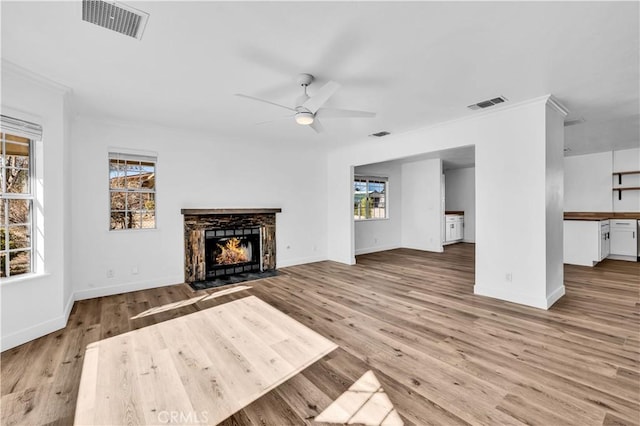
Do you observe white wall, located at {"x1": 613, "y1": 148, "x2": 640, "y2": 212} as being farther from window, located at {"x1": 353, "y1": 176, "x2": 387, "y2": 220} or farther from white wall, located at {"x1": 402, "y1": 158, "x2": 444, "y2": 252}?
window, located at {"x1": 353, "y1": 176, "x2": 387, "y2": 220}

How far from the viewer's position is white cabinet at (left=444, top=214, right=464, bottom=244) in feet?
29.4

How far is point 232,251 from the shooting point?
5.53 metres

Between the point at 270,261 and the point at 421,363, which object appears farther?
the point at 270,261

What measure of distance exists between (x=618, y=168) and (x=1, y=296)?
1123 centimetres

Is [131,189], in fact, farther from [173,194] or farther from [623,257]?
[623,257]

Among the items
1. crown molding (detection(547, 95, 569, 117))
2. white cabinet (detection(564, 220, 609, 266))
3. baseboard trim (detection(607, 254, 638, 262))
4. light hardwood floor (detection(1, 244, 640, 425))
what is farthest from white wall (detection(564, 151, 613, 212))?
crown molding (detection(547, 95, 569, 117))

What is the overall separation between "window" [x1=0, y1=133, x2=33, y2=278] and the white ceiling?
778 millimetres

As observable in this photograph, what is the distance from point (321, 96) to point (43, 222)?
10.2 feet

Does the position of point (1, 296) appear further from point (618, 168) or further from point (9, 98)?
point (618, 168)

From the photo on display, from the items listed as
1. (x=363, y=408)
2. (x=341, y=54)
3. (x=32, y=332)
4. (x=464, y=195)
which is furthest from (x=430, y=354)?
(x=464, y=195)

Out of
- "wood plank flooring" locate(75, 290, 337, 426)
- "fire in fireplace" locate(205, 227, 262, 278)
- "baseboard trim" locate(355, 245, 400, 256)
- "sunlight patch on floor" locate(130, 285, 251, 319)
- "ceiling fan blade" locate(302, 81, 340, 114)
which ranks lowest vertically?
"wood plank flooring" locate(75, 290, 337, 426)

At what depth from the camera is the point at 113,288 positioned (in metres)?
4.29

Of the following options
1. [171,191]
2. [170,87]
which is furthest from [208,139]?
[170,87]

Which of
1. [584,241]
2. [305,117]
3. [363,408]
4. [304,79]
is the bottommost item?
[363,408]
